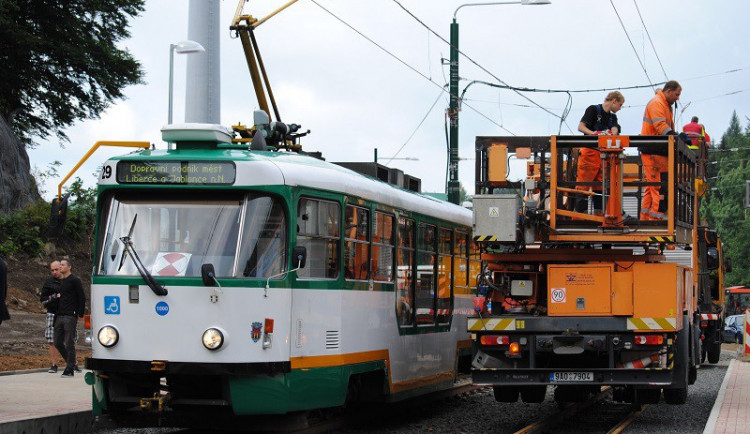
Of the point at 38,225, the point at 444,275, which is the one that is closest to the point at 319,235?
the point at 444,275

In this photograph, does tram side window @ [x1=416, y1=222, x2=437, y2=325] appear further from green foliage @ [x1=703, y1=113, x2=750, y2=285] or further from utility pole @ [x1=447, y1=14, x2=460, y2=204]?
green foliage @ [x1=703, y1=113, x2=750, y2=285]

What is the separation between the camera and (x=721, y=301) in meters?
25.2

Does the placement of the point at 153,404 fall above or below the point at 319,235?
below

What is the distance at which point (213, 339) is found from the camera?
1102 cm

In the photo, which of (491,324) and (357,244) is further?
(491,324)

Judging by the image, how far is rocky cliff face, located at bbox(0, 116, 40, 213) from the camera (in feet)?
105

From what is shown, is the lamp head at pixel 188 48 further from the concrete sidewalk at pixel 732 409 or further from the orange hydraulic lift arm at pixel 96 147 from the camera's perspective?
the concrete sidewalk at pixel 732 409

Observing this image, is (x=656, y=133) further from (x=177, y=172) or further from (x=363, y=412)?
(x=177, y=172)

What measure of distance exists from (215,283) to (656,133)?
244 inches

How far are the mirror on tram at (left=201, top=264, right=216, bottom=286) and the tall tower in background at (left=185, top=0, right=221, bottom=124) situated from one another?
7807 mm

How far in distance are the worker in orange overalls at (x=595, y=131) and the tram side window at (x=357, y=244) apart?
240 centimetres

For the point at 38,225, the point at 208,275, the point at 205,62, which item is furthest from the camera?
the point at 38,225

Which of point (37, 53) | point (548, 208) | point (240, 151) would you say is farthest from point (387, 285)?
point (37, 53)

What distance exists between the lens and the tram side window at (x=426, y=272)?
1524cm
